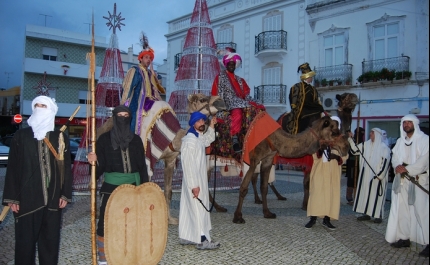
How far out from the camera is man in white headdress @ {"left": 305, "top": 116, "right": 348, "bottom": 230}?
648 cm

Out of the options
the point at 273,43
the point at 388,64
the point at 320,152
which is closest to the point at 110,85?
the point at 320,152

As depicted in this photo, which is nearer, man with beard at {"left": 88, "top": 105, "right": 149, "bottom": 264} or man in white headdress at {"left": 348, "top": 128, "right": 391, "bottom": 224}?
man with beard at {"left": 88, "top": 105, "right": 149, "bottom": 264}

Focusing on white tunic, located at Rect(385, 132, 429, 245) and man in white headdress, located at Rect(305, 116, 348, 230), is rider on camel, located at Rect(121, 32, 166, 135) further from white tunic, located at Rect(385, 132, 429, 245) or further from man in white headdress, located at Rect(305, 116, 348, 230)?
white tunic, located at Rect(385, 132, 429, 245)

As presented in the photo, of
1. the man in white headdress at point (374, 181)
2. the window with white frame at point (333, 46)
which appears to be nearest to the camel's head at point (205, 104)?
the man in white headdress at point (374, 181)

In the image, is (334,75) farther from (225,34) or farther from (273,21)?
(225,34)

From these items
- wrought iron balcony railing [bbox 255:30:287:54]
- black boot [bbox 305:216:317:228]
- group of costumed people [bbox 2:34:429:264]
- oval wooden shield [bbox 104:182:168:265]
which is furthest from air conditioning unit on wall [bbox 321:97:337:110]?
oval wooden shield [bbox 104:182:168:265]

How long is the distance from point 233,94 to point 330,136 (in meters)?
1.83

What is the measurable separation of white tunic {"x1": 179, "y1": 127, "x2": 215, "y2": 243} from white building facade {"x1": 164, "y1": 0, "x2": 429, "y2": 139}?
35.3 feet

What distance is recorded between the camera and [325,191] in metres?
6.51

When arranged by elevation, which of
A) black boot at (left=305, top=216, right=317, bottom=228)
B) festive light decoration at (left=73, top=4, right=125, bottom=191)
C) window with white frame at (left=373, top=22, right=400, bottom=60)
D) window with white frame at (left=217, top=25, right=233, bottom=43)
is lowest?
black boot at (left=305, top=216, right=317, bottom=228)

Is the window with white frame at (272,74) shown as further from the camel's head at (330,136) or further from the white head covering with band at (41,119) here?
the white head covering with band at (41,119)

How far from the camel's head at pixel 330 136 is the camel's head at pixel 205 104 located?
1.71 metres

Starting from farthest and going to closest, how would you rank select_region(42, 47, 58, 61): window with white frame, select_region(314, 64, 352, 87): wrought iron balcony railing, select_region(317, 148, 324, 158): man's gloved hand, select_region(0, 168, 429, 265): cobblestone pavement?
select_region(42, 47, 58, 61): window with white frame < select_region(314, 64, 352, 87): wrought iron balcony railing < select_region(317, 148, 324, 158): man's gloved hand < select_region(0, 168, 429, 265): cobblestone pavement

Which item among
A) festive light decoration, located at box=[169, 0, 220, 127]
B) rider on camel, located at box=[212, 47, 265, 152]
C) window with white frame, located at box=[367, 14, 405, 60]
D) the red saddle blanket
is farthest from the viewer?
window with white frame, located at box=[367, 14, 405, 60]
